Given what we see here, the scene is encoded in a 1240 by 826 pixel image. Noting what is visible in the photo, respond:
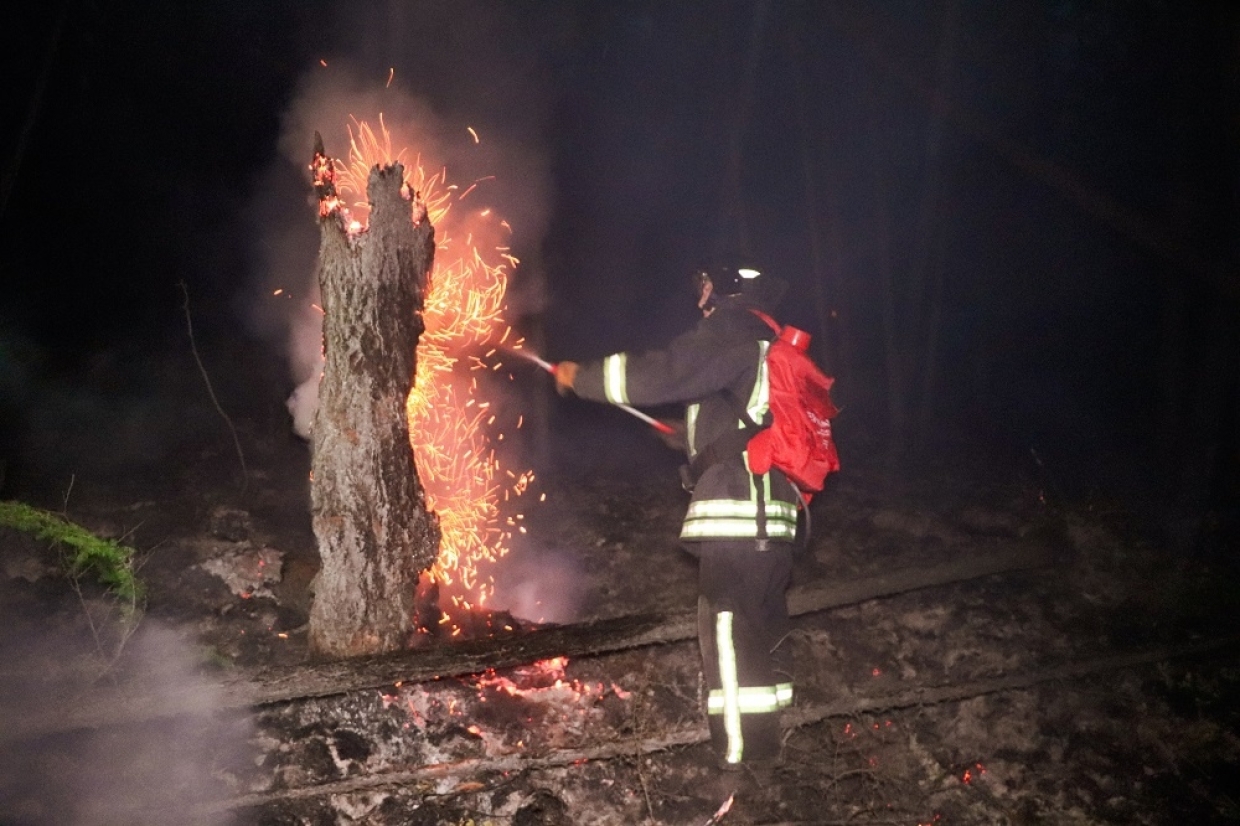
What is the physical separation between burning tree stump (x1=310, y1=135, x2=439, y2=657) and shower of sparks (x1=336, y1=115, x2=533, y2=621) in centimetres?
20

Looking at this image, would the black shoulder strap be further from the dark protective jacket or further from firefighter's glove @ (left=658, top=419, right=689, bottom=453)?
firefighter's glove @ (left=658, top=419, right=689, bottom=453)

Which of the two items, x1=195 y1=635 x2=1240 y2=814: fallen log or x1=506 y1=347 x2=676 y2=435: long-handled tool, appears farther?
x1=506 y1=347 x2=676 y2=435: long-handled tool

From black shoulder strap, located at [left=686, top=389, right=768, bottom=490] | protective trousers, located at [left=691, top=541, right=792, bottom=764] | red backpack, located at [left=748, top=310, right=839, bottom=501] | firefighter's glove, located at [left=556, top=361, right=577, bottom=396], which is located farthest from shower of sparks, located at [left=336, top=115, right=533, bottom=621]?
red backpack, located at [left=748, top=310, right=839, bottom=501]

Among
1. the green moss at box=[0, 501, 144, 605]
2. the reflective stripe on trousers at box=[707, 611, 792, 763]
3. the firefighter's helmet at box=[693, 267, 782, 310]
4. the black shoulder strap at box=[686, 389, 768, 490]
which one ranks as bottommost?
the reflective stripe on trousers at box=[707, 611, 792, 763]

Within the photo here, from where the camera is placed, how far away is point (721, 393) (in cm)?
428

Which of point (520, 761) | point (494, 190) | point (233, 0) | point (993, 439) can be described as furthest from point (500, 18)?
point (520, 761)

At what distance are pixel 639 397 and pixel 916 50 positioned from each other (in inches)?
278

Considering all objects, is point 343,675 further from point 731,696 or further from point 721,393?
point 721,393

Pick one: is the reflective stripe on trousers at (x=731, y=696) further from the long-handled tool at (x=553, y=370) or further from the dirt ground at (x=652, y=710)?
the long-handled tool at (x=553, y=370)

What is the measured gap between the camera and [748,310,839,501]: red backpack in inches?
159

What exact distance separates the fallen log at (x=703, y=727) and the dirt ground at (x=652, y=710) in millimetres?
14

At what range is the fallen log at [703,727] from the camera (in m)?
3.87

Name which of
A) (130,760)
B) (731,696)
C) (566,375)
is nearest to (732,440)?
(566,375)

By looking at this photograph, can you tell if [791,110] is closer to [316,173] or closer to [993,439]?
[993,439]
